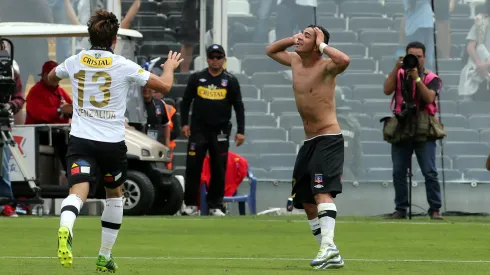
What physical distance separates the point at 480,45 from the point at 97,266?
14.2 m

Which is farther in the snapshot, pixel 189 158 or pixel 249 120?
pixel 249 120

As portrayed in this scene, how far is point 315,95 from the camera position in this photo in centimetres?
1155

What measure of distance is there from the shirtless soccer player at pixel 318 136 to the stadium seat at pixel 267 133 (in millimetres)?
11083

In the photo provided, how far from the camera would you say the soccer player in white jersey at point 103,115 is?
32.4ft

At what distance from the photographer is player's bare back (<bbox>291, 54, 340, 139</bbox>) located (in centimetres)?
1139

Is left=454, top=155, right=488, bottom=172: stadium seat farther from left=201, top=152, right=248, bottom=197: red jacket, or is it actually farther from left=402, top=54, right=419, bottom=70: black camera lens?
left=402, top=54, right=419, bottom=70: black camera lens

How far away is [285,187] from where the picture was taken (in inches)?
879

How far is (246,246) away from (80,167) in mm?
3644

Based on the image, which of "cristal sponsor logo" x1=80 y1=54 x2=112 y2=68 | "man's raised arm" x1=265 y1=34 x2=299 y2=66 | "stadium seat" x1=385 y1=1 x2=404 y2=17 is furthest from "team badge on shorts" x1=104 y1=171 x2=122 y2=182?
"stadium seat" x1=385 y1=1 x2=404 y2=17

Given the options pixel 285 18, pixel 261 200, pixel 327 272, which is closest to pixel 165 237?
pixel 327 272

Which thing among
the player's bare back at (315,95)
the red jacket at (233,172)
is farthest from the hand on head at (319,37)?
the red jacket at (233,172)

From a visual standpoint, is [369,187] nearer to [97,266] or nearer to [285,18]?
[285,18]

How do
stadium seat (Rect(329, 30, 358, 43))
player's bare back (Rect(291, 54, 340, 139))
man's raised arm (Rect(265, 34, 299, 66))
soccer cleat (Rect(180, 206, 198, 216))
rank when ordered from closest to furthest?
player's bare back (Rect(291, 54, 340, 139)) < man's raised arm (Rect(265, 34, 299, 66)) < soccer cleat (Rect(180, 206, 198, 216)) < stadium seat (Rect(329, 30, 358, 43))

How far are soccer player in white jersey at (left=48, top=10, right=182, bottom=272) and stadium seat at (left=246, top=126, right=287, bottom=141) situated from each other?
12.8m
